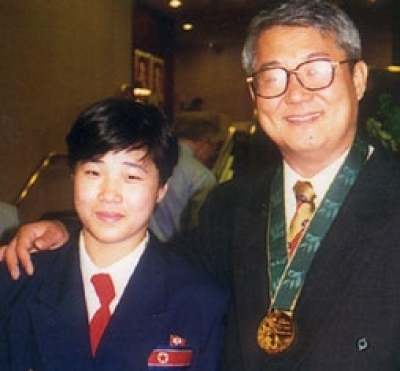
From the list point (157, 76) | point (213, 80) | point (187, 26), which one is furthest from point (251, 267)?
point (213, 80)

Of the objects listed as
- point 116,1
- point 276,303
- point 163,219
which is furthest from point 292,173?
point 116,1

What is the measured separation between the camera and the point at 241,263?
80.1 inches

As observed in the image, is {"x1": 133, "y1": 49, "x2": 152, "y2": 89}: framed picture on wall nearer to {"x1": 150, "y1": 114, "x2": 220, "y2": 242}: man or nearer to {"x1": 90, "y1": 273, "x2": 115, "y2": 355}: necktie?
{"x1": 150, "y1": 114, "x2": 220, "y2": 242}: man

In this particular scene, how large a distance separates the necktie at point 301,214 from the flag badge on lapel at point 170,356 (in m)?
0.35

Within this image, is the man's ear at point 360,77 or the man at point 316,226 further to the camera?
the man's ear at point 360,77

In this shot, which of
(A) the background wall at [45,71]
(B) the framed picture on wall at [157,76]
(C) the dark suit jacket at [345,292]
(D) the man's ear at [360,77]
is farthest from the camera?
(B) the framed picture on wall at [157,76]

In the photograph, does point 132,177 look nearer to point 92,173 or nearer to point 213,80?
point 92,173

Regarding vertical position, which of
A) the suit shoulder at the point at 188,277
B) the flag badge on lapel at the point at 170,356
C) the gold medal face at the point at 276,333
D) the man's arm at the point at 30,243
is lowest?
the flag badge on lapel at the point at 170,356

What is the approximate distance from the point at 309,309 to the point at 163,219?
8.42ft

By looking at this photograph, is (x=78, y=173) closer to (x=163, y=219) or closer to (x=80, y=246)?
(x=80, y=246)

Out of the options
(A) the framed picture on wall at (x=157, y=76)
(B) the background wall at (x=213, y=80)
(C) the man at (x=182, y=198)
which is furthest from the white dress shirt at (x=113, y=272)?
(B) the background wall at (x=213, y=80)

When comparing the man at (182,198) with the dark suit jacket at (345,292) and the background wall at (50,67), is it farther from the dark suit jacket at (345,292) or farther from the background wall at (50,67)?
the background wall at (50,67)

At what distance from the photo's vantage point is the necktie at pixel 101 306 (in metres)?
1.87

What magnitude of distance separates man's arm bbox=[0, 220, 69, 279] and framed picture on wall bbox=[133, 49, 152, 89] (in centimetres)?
950
